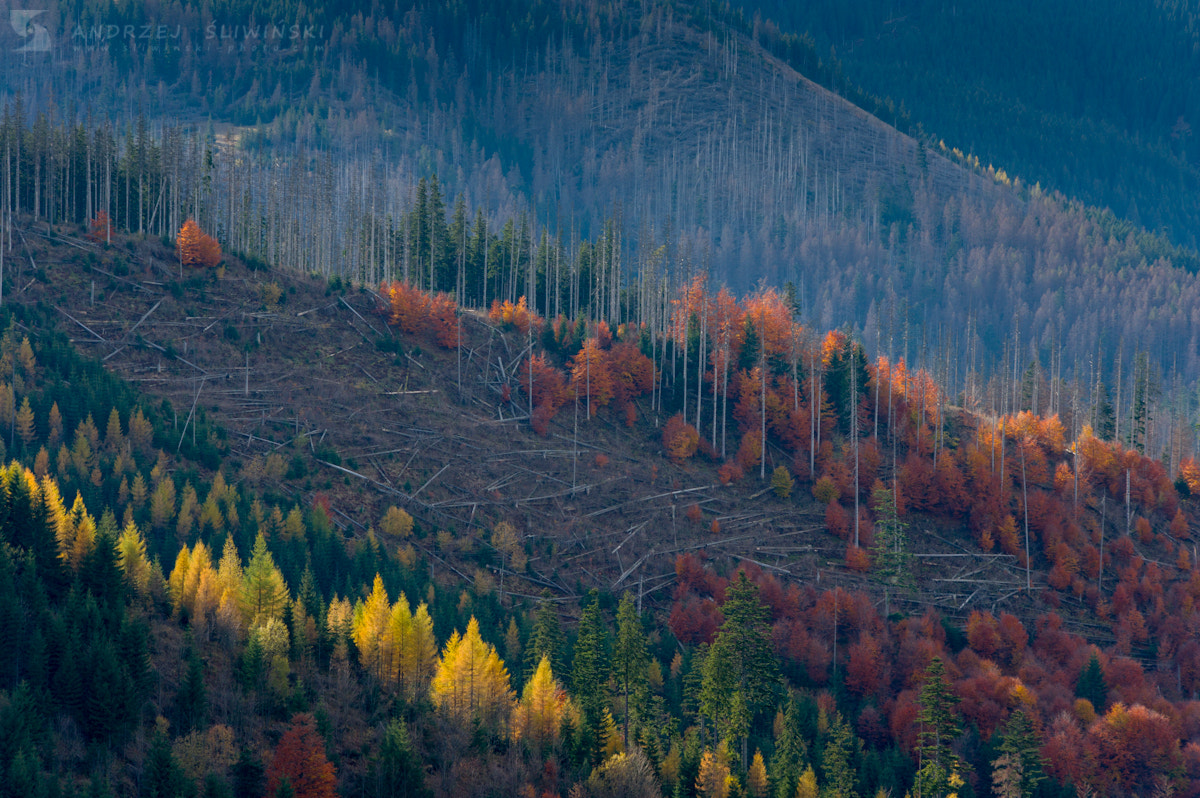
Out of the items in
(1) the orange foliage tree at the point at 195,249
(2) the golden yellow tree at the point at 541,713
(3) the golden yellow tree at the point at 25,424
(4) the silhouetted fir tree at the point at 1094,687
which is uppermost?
(1) the orange foliage tree at the point at 195,249

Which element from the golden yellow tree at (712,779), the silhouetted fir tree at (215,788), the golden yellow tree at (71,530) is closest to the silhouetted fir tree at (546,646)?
the golden yellow tree at (712,779)

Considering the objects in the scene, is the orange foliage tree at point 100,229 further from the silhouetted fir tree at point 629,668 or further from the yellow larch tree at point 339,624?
the silhouetted fir tree at point 629,668

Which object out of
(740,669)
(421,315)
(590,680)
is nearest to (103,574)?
(590,680)

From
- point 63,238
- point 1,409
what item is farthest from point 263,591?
point 63,238

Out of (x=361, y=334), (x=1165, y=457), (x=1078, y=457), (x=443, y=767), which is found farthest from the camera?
(x=1165, y=457)

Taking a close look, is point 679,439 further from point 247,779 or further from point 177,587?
point 247,779

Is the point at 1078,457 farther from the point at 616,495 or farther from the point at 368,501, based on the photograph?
the point at 368,501

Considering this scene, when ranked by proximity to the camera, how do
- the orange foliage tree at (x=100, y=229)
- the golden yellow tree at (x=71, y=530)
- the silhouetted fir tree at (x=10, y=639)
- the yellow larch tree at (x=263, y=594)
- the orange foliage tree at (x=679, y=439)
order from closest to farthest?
the silhouetted fir tree at (x=10, y=639) → the golden yellow tree at (x=71, y=530) → the yellow larch tree at (x=263, y=594) → the orange foliage tree at (x=679, y=439) → the orange foliage tree at (x=100, y=229)
